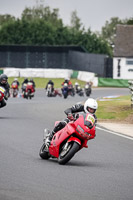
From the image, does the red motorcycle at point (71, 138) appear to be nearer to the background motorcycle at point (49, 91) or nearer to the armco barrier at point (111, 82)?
the background motorcycle at point (49, 91)

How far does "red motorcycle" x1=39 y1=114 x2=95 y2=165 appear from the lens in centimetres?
1053

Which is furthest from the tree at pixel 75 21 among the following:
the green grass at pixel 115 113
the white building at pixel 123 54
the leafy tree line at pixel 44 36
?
the green grass at pixel 115 113

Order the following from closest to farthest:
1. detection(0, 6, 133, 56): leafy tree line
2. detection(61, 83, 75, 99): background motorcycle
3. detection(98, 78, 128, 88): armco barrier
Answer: detection(61, 83, 75, 99): background motorcycle < detection(98, 78, 128, 88): armco barrier < detection(0, 6, 133, 56): leafy tree line

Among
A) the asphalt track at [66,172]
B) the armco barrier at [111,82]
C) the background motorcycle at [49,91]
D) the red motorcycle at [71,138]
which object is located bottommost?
the armco barrier at [111,82]

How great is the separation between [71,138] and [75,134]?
167 mm

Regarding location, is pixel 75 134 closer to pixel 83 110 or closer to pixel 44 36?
pixel 83 110

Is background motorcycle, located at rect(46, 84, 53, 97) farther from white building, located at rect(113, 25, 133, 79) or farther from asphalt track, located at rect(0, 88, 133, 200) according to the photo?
white building, located at rect(113, 25, 133, 79)

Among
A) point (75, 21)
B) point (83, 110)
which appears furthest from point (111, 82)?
point (75, 21)

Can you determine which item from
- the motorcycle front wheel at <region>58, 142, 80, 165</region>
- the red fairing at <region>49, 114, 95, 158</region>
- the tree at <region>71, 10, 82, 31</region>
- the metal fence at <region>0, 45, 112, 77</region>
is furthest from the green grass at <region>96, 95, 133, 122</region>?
the tree at <region>71, 10, 82, 31</region>

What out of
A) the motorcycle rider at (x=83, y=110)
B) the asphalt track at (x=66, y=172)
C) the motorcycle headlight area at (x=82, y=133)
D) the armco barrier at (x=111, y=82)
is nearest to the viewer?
the asphalt track at (x=66, y=172)

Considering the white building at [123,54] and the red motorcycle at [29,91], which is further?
the white building at [123,54]

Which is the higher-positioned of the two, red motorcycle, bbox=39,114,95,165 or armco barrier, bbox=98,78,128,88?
red motorcycle, bbox=39,114,95,165

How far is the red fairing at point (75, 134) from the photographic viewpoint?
34.8 feet

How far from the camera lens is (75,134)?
10.7 m
